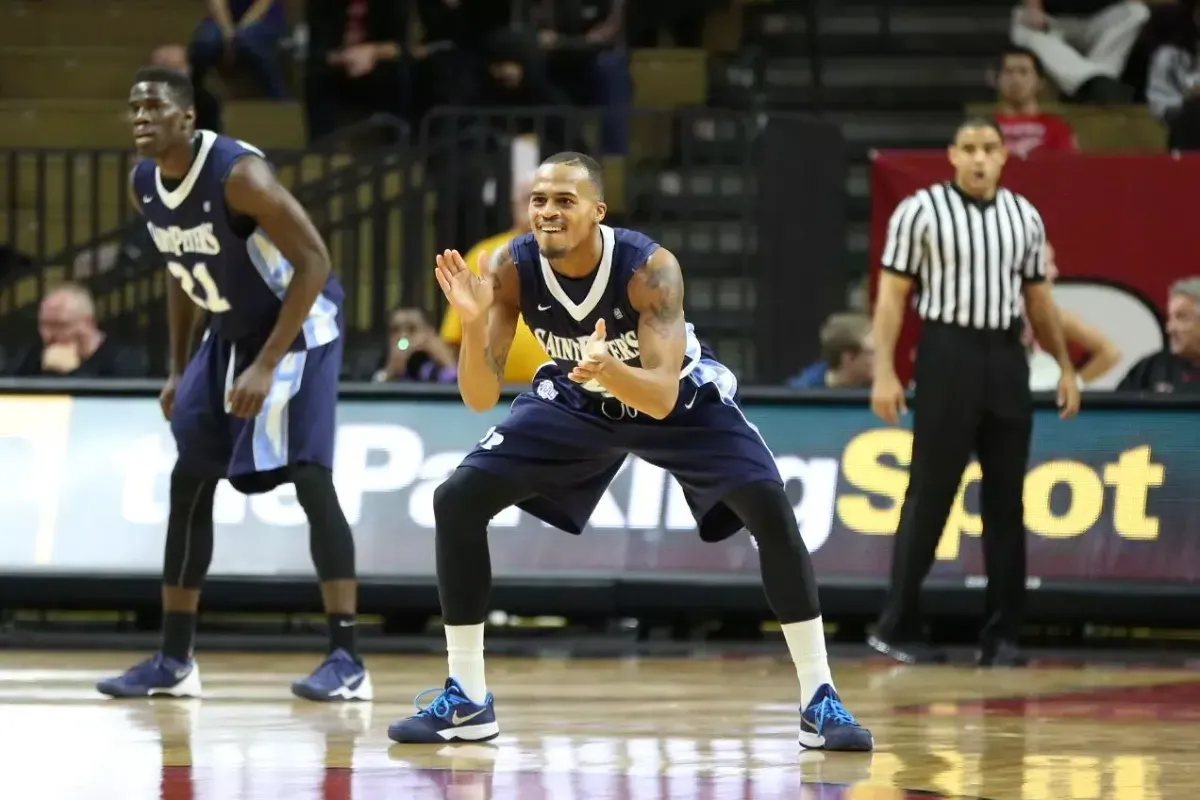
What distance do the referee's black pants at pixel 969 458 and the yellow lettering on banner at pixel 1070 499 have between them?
553 millimetres

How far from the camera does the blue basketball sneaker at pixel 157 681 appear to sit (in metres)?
7.18

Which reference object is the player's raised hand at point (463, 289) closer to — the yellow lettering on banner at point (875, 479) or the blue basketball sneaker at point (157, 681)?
the blue basketball sneaker at point (157, 681)

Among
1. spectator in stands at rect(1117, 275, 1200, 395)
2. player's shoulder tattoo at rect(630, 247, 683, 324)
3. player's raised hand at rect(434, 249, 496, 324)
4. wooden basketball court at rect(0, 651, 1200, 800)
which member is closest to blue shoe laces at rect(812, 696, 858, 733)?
wooden basketball court at rect(0, 651, 1200, 800)

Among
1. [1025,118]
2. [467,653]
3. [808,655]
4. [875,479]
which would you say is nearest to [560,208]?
[467,653]

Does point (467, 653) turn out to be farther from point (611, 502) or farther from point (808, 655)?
point (611, 502)

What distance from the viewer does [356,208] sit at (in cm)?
1095

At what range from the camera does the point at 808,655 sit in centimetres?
599

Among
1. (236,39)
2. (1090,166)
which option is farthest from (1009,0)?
(236,39)

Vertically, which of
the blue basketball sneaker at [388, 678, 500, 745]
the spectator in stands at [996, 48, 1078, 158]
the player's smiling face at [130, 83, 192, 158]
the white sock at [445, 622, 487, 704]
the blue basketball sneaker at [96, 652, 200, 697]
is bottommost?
the blue basketball sneaker at [96, 652, 200, 697]

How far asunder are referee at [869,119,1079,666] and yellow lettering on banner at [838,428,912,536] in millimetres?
526

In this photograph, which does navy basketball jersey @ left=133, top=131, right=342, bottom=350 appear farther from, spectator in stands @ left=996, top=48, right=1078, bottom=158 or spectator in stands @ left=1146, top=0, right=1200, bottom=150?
spectator in stands @ left=1146, top=0, right=1200, bottom=150

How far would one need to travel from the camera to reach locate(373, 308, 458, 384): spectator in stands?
1030 cm

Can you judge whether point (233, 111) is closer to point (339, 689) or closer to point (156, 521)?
point (156, 521)

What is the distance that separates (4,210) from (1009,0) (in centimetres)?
685
